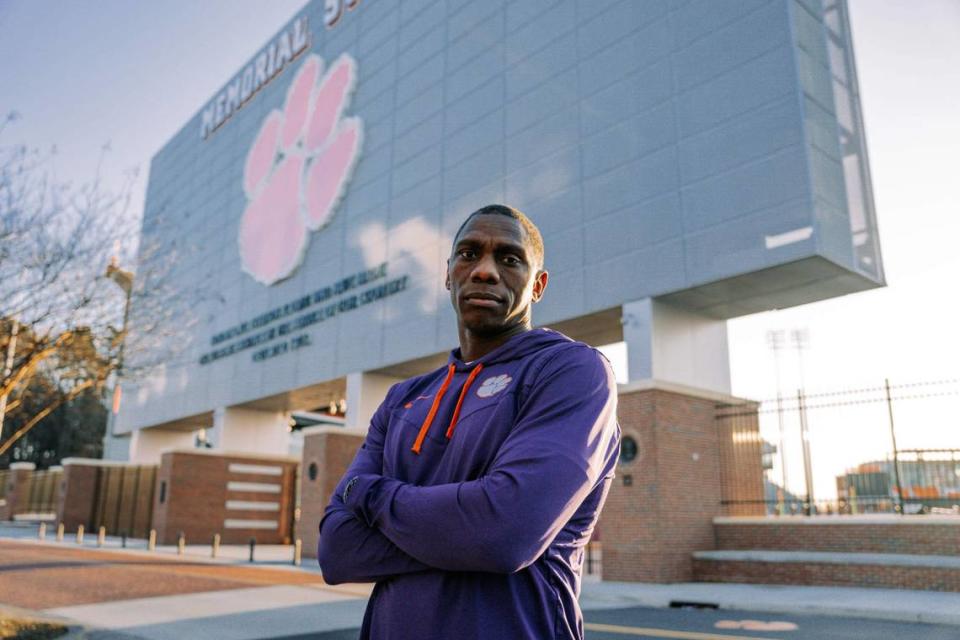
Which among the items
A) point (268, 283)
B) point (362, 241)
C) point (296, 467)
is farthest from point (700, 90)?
point (296, 467)

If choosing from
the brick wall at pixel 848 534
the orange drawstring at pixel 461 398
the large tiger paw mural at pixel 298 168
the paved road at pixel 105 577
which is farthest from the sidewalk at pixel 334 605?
the large tiger paw mural at pixel 298 168

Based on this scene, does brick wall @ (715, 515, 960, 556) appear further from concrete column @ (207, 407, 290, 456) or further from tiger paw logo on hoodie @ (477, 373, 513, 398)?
concrete column @ (207, 407, 290, 456)

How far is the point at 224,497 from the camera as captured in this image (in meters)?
31.0

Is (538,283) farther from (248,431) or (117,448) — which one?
(117,448)

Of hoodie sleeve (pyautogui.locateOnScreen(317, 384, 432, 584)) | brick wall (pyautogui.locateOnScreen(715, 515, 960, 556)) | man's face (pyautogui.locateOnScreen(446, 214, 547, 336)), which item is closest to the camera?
hoodie sleeve (pyautogui.locateOnScreen(317, 384, 432, 584))

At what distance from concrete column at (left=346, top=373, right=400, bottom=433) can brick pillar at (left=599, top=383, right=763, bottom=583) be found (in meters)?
10.3

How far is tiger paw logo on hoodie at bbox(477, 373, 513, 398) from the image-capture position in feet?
6.28

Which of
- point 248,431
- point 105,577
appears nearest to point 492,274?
point 105,577

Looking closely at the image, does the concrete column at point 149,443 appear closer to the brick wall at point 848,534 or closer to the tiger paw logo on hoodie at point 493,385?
the brick wall at point 848,534

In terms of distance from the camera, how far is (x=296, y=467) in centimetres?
3300

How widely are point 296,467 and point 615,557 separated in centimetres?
1991

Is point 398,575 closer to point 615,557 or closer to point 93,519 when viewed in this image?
point 615,557

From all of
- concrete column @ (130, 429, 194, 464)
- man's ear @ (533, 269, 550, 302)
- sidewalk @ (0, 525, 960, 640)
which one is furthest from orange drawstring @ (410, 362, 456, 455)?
concrete column @ (130, 429, 194, 464)

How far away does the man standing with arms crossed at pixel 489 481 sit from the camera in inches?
65.9
